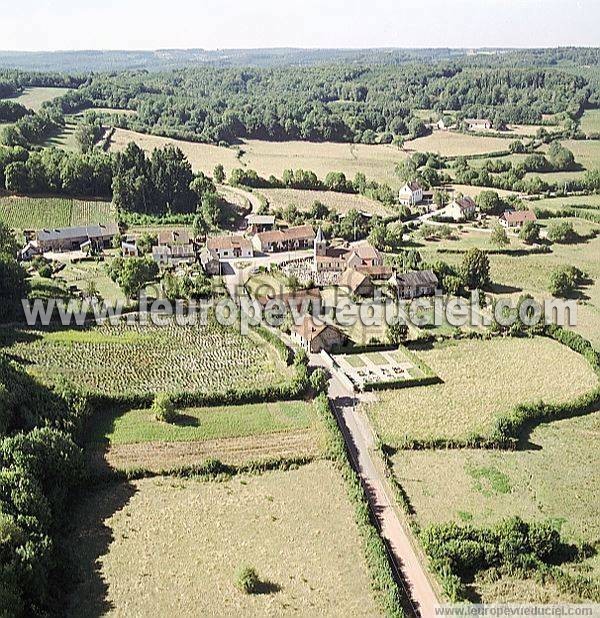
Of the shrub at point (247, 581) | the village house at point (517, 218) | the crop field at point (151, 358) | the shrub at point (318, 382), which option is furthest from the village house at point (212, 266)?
the shrub at point (247, 581)

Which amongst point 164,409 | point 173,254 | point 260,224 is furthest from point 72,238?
point 164,409

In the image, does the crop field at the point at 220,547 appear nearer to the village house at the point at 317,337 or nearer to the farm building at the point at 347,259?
the village house at the point at 317,337

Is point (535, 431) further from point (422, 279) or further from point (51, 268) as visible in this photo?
point (51, 268)

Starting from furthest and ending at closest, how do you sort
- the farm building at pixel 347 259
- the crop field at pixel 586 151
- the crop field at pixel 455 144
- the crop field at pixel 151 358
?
the crop field at pixel 455 144
the crop field at pixel 586 151
the farm building at pixel 347 259
the crop field at pixel 151 358

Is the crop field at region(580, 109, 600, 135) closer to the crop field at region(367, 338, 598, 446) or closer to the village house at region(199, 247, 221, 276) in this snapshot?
the village house at region(199, 247, 221, 276)

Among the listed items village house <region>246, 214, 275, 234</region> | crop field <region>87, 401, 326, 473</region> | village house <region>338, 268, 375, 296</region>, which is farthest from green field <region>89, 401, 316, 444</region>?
village house <region>246, 214, 275, 234</region>
